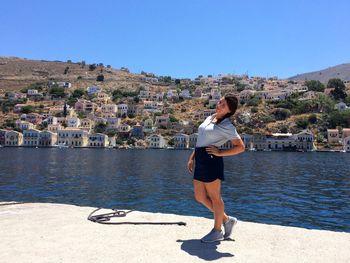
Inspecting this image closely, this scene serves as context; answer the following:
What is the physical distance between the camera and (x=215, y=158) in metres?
4.62

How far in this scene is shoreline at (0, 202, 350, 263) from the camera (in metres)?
3.98

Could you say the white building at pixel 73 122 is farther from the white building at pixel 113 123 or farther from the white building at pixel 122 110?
the white building at pixel 122 110

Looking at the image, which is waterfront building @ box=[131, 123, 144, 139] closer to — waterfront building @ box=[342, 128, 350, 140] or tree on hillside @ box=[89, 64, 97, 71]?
waterfront building @ box=[342, 128, 350, 140]

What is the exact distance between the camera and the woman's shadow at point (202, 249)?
159 inches

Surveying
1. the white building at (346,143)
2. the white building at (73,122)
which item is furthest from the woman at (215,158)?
the white building at (73,122)

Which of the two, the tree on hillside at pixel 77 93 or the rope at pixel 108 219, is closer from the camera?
the rope at pixel 108 219

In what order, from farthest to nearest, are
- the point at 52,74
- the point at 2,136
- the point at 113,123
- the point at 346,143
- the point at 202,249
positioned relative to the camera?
the point at 52,74, the point at 113,123, the point at 2,136, the point at 346,143, the point at 202,249

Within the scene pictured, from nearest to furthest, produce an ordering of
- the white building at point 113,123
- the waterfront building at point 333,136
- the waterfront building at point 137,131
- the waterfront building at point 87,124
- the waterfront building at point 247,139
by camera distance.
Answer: the waterfront building at point 333,136, the waterfront building at point 247,139, the waterfront building at point 137,131, the white building at point 113,123, the waterfront building at point 87,124

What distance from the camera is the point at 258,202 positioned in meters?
17.2

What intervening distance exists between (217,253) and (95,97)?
→ 467 feet

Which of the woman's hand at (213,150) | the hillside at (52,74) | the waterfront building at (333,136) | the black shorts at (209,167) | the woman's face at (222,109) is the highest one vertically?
the hillside at (52,74)

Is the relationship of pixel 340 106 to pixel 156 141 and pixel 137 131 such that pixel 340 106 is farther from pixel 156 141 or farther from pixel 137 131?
Answer: pixel 137 131

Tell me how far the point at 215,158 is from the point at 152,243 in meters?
1.23

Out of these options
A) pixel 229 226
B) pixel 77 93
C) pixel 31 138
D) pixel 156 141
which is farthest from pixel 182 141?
pixel 229 226
